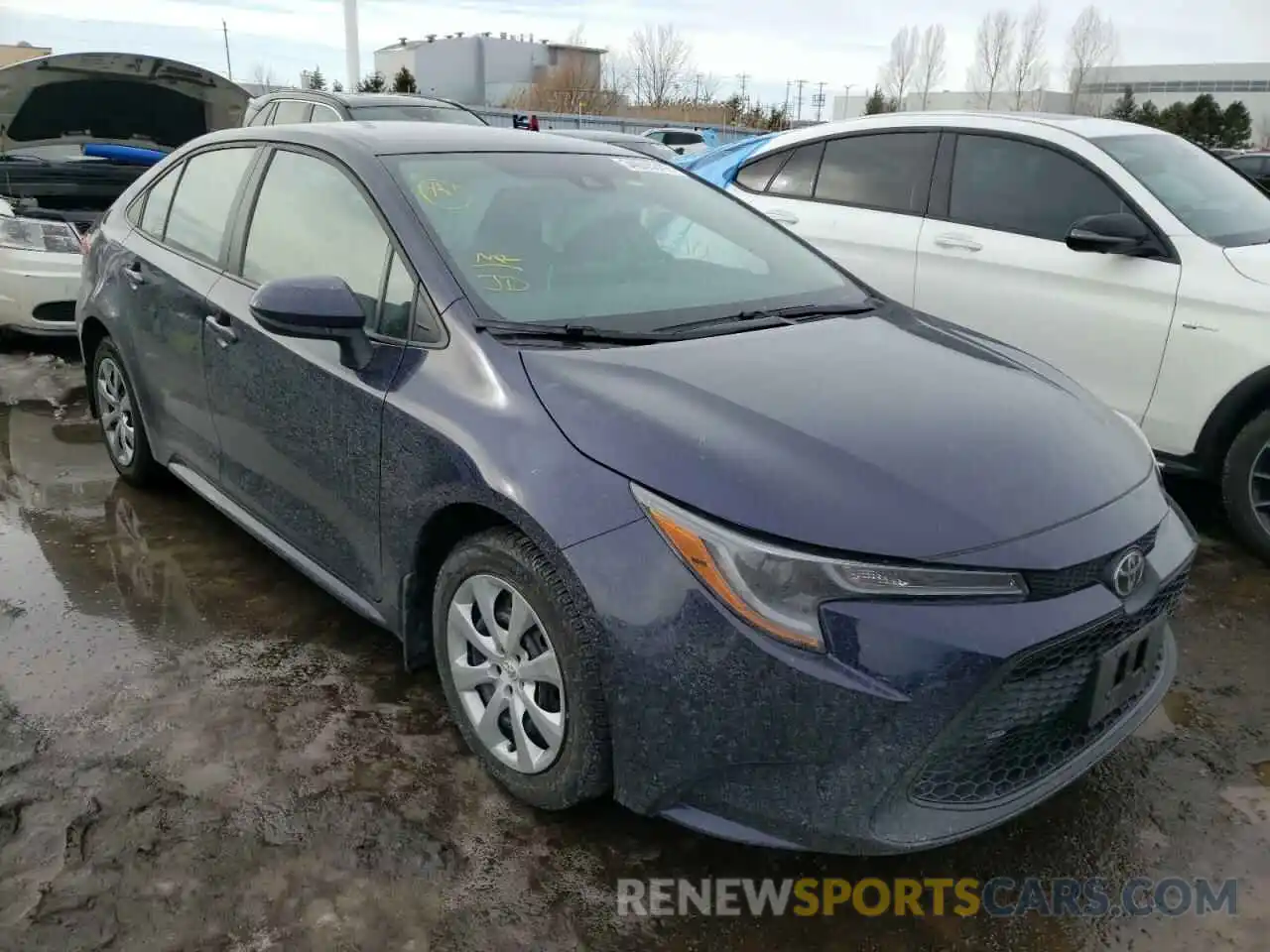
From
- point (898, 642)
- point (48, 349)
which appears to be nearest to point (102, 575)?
point (898, 642)

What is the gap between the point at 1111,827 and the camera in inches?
98.5

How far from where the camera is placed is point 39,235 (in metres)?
6.20

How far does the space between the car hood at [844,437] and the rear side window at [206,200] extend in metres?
1.69

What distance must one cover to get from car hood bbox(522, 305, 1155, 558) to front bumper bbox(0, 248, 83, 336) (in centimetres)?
498

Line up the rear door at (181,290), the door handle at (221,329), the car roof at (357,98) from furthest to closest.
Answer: the car roof at (357,98), the rear door at (181,290), the door handle at (221,329)

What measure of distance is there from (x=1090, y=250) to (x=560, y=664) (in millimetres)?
3163

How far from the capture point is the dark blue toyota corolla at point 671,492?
194cm

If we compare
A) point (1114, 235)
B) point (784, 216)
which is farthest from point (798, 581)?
point (784, 216)

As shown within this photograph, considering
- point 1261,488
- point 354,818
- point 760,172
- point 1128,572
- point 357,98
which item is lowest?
point 354,818

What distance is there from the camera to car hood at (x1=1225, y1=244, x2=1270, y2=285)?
395cm

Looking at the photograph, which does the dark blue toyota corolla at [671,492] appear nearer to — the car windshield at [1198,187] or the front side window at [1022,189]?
the front side window at [1022,189]

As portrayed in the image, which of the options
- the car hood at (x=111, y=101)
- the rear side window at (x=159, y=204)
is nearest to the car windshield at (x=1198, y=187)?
the rear side window at (x=159, y=204)

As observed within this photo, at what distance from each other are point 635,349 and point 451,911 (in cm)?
134

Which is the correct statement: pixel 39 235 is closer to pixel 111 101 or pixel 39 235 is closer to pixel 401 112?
pixel 111 101
